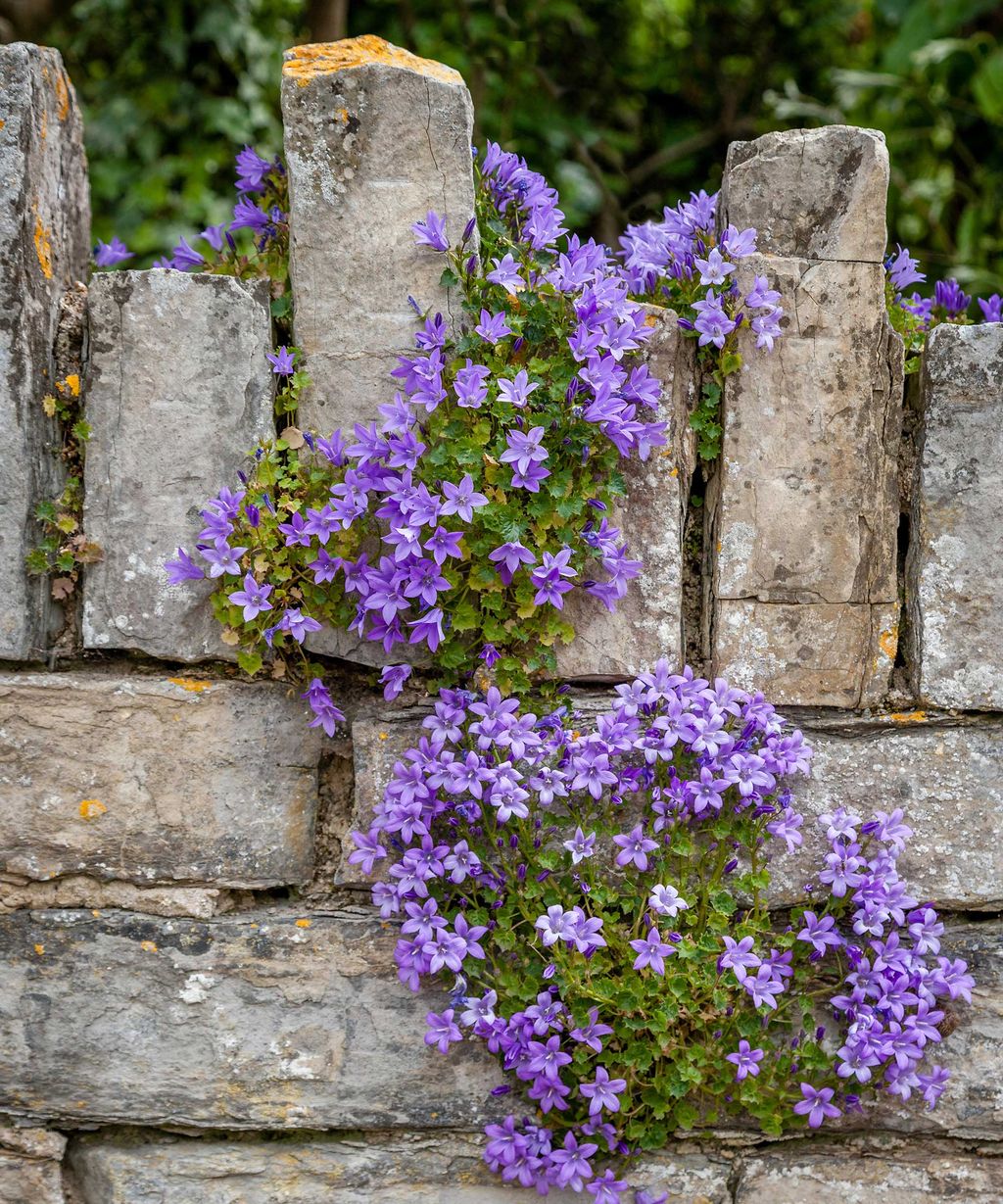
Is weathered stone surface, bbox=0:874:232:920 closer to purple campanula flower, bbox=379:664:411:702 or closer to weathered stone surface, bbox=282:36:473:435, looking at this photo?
purple campanula flower, bbox=379:664:411:702

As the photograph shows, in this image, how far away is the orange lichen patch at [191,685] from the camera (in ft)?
7.24

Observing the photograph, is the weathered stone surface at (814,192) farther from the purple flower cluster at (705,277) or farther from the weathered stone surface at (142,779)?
the weathered stone surface at (142,779)

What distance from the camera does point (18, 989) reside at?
219 cm

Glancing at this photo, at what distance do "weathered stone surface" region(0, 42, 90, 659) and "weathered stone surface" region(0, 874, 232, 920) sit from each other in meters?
0.46

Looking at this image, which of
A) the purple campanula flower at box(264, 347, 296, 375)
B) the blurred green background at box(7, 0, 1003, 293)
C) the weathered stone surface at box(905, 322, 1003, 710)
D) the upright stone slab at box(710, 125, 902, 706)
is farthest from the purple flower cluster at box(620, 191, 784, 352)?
the blurred green background at box(7, 0, 1003, 293)

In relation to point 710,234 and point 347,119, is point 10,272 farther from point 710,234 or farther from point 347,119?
point 710,234

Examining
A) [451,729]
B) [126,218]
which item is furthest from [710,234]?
[126,218]

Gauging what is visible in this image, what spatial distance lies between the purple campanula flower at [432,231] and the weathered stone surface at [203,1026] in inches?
52.8

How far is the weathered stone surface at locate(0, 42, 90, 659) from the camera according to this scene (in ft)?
6.96

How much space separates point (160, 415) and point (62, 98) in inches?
28.8

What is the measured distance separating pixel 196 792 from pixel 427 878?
493 millimetres

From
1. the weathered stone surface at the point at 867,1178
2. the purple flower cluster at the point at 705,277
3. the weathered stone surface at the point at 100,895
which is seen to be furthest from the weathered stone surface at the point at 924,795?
the weathered stone surface at the point at 100,895

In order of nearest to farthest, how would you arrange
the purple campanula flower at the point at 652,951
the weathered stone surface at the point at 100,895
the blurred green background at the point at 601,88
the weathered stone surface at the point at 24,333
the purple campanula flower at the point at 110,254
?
the purple campanula flower at the point at 652,951 → the weathered stone surface at the point at 24,333 → the weathered stone surface at the point at 100,895 → the purple campanula flower at the point at 110,254 → the blurred green background at the point at 601,88

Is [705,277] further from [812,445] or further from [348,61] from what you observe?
[348,61]
